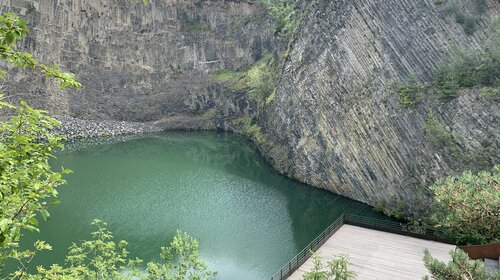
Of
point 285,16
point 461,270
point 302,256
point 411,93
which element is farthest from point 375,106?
point 285,16

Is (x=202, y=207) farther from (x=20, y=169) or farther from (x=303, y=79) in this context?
(x=20, y=169)

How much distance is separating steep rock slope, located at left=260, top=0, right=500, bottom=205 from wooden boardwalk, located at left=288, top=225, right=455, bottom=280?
263 inches

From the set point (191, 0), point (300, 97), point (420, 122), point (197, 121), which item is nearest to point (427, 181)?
point (420, 122)

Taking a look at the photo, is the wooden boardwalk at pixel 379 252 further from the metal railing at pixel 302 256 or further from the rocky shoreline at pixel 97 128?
the rocky shoreline at pixel 97 128

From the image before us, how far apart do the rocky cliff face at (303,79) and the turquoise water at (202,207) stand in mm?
3466

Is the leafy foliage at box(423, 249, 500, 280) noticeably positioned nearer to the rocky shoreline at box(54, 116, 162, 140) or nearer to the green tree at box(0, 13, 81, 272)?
the green tree at box(0, 13, 81, 272)

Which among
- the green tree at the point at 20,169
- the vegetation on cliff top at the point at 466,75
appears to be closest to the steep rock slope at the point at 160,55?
the vegetation on cliff top at the point at 466,75

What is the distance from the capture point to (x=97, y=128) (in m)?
64.9

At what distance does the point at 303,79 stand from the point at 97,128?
3881cm

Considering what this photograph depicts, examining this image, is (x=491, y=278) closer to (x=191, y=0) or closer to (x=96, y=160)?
(x=96, y=160)

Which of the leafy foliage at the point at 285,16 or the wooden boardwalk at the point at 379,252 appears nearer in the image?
the wooden boardwalk at the point at 379,252

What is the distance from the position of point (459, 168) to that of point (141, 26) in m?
60.3

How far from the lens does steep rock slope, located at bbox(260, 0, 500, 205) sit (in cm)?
2706

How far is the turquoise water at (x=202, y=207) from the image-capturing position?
25547 mm
